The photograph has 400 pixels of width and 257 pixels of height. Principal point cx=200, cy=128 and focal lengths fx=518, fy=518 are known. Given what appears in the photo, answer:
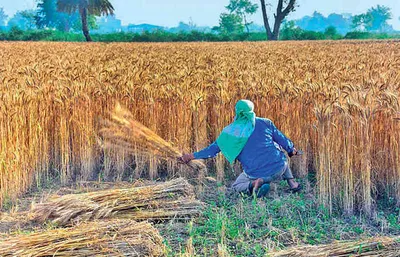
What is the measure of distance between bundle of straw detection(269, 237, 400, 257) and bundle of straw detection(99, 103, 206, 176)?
2.34 meters

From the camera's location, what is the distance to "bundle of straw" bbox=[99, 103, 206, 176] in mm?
5566

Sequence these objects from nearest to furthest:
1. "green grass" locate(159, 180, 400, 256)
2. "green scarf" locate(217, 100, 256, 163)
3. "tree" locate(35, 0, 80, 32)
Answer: "green grass" locate(159, 180, 400, 256) → "green scarf" locate(217, 100, 256, 163) → "tree" locate(35, 0, 80, 32)

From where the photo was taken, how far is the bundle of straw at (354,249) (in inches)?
127

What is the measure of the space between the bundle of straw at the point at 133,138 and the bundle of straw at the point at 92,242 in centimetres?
172

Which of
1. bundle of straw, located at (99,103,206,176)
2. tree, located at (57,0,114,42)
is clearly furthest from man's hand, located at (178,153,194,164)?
tree, located at (57,0,114,42)

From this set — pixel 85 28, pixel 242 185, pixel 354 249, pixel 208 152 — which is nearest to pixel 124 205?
pixel 208 152

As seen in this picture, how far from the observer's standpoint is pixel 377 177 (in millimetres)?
4871

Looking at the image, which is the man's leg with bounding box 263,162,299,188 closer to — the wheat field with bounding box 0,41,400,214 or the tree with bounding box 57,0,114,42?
the wheat field with bounding box 0,41,400,214

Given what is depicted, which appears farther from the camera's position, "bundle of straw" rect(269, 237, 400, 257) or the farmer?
the farmer

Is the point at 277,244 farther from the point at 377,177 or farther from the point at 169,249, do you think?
the point at 377,177

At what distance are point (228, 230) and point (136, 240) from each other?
2.70 feet

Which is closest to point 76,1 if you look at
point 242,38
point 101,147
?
point 242,38

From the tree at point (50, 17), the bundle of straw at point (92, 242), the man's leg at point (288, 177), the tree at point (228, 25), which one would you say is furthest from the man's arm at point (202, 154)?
the tree at point (50, 17)

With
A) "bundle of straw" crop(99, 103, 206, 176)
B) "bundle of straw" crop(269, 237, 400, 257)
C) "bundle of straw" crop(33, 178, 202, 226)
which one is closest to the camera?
"bundle of straw" crop(269, 237, 400, 257)
